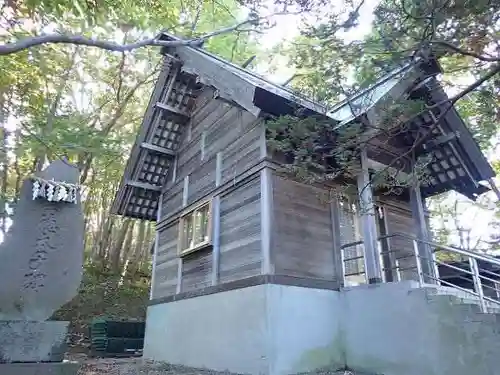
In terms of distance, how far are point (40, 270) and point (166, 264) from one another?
243 inches

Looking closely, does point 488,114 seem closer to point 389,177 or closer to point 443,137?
point 389,177

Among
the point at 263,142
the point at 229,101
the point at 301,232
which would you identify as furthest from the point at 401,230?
the point at 229,101

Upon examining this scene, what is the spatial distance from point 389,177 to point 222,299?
354 centimetres

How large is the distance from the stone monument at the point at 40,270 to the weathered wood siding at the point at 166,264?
5343 millimetres

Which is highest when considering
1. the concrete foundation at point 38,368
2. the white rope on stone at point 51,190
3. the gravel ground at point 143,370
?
the white rope on stone at point 51,190

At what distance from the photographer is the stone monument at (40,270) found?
11.2ft

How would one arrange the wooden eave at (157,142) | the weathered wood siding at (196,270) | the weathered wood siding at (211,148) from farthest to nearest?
the wooden eave at (157,142) → the weathered wood siding at (196,270) → the weathered wood siding at (211,148)

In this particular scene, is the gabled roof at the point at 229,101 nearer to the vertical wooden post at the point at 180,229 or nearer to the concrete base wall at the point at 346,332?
the vertical wooden post at the point at 180,229

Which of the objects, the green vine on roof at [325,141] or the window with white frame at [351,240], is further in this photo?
the window with white frame at [351,240]

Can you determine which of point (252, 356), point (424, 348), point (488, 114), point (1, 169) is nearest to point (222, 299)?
point (252, 356)

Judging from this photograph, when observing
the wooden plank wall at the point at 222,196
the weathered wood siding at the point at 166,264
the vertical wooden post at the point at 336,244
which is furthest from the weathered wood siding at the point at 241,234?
the weathered wood siding at the point at 166,264

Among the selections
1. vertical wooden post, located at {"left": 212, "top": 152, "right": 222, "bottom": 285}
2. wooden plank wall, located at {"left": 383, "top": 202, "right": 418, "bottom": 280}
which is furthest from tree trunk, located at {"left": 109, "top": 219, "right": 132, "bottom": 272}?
wooden plank wall, located at {"left": 383, "top": 202, "right": 418, "bottom": 280}

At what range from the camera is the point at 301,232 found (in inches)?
268

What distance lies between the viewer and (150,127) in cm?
998
